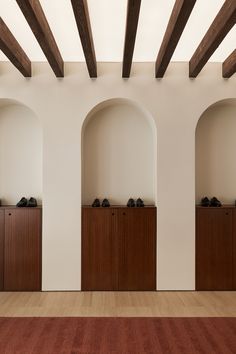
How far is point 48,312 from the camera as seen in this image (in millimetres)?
3877

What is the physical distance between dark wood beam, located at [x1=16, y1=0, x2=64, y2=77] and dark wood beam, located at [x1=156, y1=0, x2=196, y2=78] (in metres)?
1.26

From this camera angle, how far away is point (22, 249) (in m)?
4.66

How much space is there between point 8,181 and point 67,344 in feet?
9.04

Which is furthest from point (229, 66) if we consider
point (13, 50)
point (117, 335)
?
point (117, 335)

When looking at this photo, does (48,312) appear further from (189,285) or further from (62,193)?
(189,285)

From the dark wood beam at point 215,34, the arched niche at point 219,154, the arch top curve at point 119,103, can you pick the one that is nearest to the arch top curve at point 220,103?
the arched niche at point 219,154

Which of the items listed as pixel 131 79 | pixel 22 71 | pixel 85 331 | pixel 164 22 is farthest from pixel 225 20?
pixel 85 331

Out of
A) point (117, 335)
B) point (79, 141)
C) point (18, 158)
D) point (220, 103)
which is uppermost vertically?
point (220, 103)

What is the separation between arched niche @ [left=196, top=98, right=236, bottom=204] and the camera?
5.11 meters

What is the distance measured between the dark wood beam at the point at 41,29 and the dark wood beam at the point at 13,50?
34 cm

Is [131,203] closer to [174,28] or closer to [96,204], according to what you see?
[96,204]

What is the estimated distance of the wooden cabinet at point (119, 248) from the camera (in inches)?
184

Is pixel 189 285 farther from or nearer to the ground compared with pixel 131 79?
nearer to the ground

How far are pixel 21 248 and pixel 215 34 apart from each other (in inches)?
141
